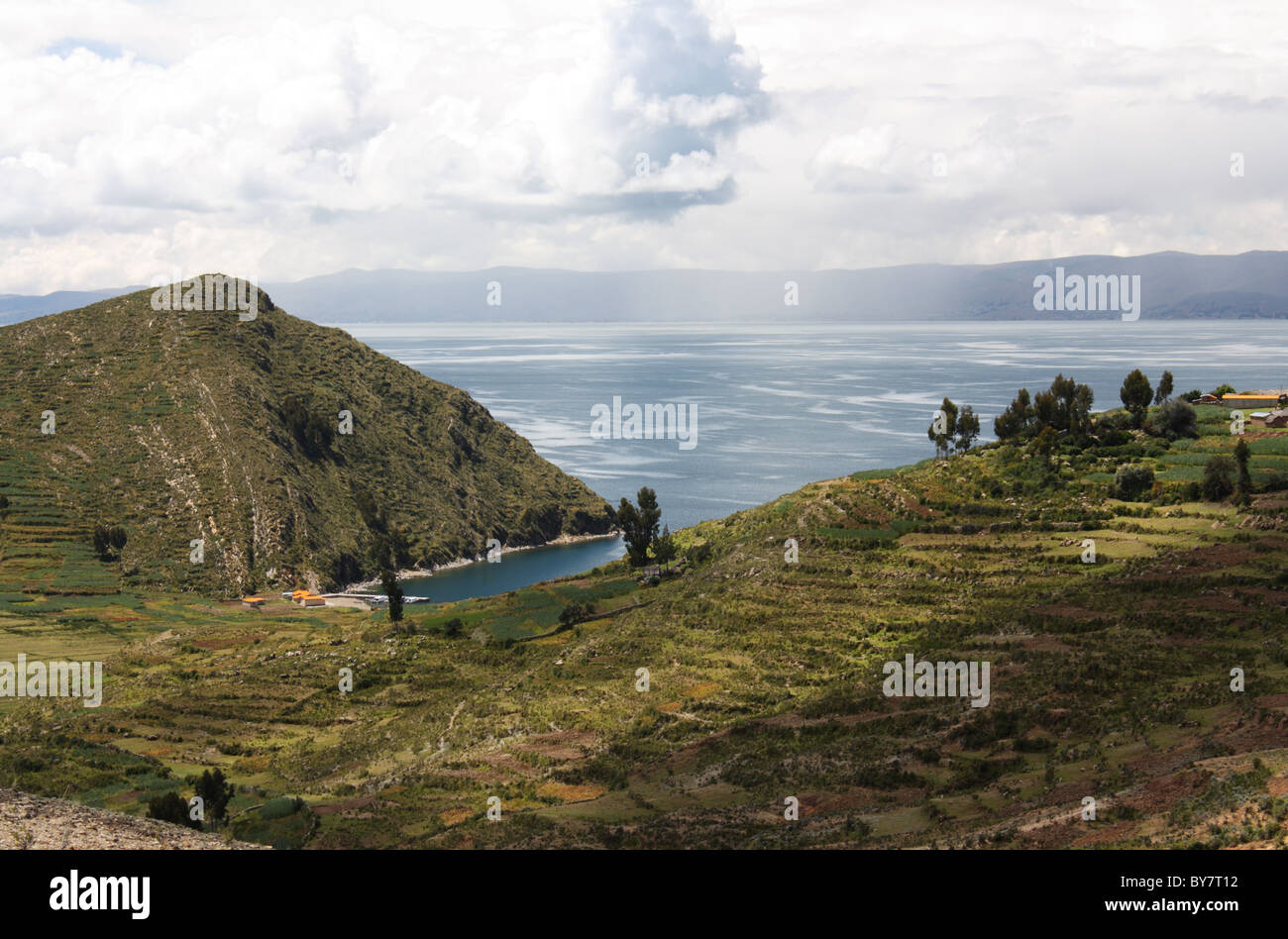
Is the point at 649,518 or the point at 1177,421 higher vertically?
the point at 1177,421

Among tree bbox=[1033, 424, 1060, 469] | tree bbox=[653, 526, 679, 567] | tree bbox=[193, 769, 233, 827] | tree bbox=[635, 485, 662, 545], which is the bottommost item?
tree bbox=[193, 769, 233, 827]

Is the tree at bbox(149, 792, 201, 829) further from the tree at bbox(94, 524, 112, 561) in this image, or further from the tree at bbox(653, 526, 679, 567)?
the tree at bbox(94, 524, 112, 561)

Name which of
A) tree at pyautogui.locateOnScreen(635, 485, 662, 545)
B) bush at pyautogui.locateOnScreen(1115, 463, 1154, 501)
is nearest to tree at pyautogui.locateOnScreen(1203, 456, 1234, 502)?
bush at pyautogui.locateOnScreen(1115, 463, 1154, 501)

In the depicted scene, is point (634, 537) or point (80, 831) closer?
point (80, 831)
